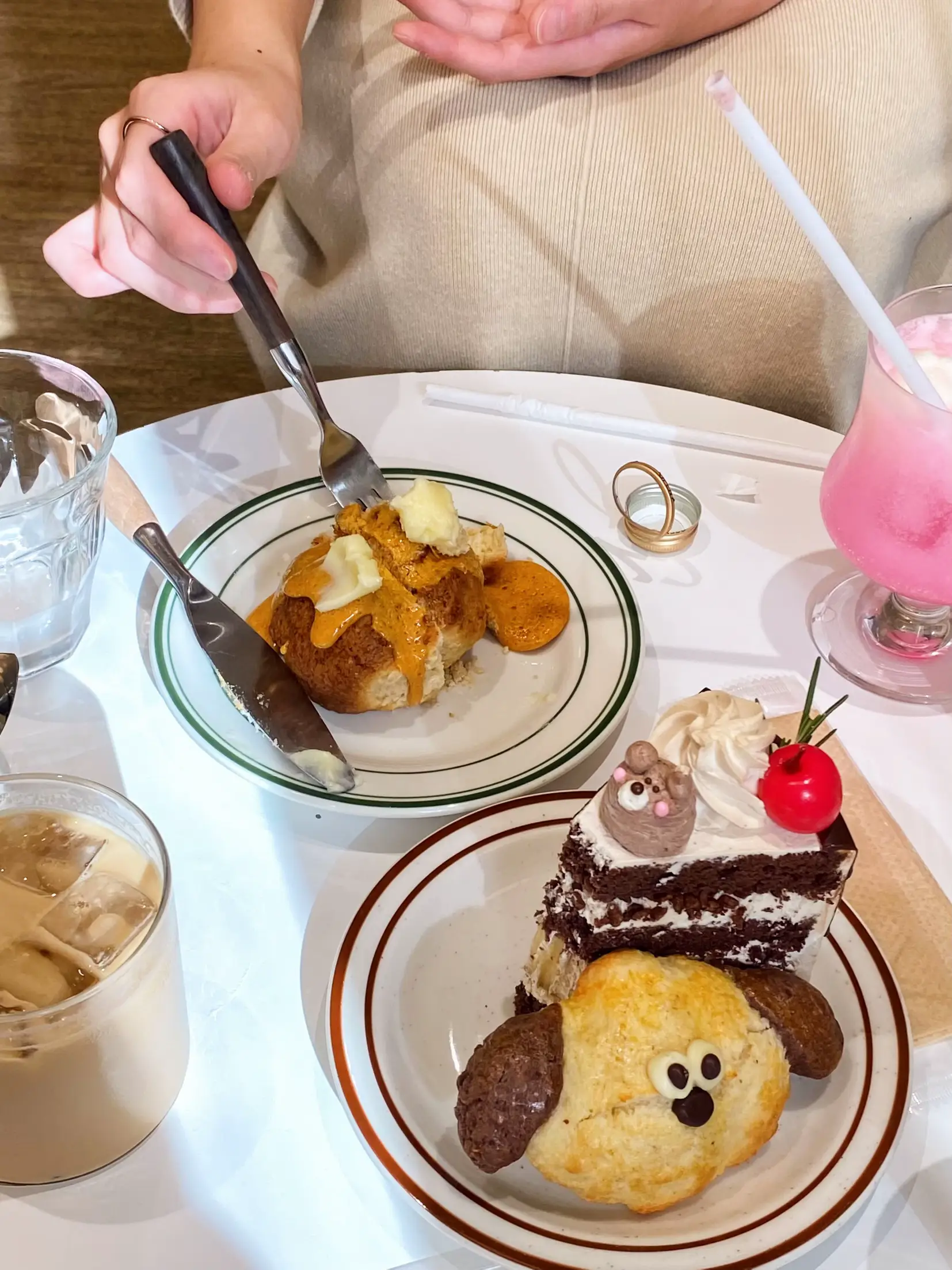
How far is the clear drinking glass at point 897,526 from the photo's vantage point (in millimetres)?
907

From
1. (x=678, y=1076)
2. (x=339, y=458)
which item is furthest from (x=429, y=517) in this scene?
Answer: (x=678, y=1076)

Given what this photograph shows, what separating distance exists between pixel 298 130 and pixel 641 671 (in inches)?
27.6

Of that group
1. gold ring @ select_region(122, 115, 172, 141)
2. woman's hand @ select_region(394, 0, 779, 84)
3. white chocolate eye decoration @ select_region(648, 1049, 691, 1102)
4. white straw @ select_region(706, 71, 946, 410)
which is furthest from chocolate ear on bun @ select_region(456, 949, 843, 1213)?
woman's hand @ select_region(394, 0, 779, 84)

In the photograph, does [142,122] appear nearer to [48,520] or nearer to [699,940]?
[48,520]

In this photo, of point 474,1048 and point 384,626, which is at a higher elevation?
point 384,626

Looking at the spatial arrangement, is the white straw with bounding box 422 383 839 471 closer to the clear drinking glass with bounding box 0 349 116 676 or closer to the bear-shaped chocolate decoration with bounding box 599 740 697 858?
the clear drinking glass with bounding box 0 349 116 676

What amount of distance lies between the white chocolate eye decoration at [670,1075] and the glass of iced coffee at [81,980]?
0.96 ft

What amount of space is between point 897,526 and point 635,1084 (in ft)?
1.73

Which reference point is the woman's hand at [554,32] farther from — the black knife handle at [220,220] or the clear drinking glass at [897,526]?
the clear drinking glass at [897,526]

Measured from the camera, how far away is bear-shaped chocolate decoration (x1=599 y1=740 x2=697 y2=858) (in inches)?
26.4

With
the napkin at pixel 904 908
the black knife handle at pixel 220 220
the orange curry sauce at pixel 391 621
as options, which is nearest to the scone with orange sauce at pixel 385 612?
the orange curry sauce at pixel 391 621

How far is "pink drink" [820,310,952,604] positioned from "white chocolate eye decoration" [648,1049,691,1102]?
0.50m

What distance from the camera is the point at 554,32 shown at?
1185 mm

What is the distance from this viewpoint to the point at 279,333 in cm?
114
